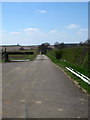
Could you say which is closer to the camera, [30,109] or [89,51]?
[30,109]

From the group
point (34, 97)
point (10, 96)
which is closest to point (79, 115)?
point (34, 97)

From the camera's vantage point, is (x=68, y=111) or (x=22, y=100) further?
(x=22, y=100)

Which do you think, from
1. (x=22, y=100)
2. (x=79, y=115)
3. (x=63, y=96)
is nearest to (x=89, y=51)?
(x=63, y=96)

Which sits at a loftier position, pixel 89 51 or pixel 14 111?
pixel 89 51

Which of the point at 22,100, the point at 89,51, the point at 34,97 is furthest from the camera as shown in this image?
the point at 89,51

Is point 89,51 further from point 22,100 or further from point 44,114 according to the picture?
point 44,114

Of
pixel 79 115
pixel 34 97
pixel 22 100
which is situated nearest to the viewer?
pixel 79 115

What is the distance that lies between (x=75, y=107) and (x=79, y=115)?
0.82 metres

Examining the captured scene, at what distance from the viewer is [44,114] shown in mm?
5617

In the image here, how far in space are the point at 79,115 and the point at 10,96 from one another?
3348mm

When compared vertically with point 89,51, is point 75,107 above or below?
below

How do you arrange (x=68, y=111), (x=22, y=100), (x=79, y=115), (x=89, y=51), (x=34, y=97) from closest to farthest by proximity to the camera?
(x=79, y=115) < (x=68, y=111) < (x=22, y=100) < (x=34, y=97) < (x=89, y=51)

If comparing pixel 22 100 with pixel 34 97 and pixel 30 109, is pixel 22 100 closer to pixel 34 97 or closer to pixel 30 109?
pixel 34 97

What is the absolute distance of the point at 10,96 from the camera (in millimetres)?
8031
